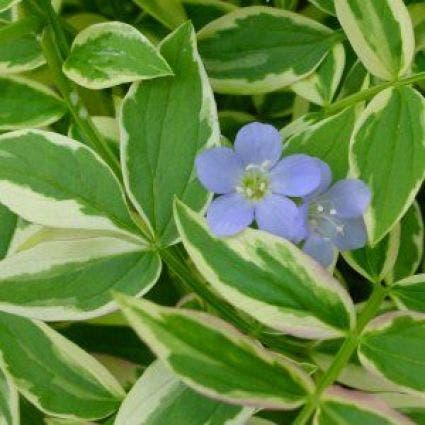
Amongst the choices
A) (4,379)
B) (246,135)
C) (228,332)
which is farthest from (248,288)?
(4,379)

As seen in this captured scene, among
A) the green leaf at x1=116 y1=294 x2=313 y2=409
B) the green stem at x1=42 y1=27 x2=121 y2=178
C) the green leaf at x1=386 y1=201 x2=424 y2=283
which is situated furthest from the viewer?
the green leaf at x1=386 y1=201 x2=424 y2=283

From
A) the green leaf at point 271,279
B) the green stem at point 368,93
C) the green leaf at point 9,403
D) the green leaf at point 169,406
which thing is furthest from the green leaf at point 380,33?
the green leaf at point 9,403

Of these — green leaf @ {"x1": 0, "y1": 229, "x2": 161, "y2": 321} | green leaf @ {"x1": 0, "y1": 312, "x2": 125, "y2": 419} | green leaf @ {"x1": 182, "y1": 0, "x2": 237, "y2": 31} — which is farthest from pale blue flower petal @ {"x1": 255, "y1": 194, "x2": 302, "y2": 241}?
green leaf @ {"x1": 182, "y1": 0, "x2": 237, "y2": 31}

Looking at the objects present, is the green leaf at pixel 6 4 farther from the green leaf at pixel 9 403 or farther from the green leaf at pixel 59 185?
the green leaf at pixel 9 403

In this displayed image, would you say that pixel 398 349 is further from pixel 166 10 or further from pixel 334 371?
pixel 166 10

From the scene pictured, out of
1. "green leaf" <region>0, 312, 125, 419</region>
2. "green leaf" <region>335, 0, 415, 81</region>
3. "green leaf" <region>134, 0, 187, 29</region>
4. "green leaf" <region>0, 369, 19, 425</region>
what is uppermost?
"green leaf" <region>335, 0, 415, 81</region>

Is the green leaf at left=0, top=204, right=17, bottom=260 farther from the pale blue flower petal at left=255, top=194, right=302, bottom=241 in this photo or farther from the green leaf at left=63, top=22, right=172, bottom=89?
the pale blue flower petal at left=255, top=194, right=302, bottom=241

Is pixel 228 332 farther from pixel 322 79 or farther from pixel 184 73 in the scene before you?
pixel 322 79
